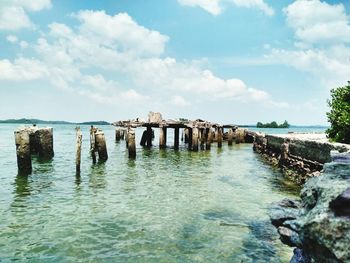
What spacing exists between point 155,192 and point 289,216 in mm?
5957

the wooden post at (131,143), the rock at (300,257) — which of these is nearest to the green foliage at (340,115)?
the rock at (300,257)

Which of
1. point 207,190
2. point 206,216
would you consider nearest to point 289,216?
point 206,216

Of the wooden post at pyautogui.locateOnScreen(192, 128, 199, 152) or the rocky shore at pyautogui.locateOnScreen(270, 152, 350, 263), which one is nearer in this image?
the rocky shore at pyautogui.locateOnScreen(270, 152, 350, 263)

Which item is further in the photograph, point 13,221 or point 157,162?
point 157,162

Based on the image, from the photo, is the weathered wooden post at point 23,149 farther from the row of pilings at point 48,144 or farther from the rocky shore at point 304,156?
the rocky shore at point 304,156

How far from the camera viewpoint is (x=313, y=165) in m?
13.6

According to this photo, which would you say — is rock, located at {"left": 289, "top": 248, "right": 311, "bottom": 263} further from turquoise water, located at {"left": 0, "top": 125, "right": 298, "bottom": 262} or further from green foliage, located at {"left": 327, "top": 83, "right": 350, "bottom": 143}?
green foliage, located at {"left": 327, "top": 83, "right": 350, "bottom": 143}

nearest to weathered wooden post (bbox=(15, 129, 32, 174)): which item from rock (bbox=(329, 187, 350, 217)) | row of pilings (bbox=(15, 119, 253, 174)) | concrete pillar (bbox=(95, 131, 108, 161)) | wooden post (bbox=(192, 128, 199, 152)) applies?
row of pilings (bbox=(15, 119, 253, 174))

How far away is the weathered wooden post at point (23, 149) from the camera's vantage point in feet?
48.2

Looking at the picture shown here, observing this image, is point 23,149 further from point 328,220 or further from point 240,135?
point 240,135

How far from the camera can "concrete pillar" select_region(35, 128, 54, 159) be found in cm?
2222

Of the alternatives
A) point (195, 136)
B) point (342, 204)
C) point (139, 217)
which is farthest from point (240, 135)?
point (342, 204)

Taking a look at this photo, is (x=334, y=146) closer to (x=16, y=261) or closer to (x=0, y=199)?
(x=16, y=261)

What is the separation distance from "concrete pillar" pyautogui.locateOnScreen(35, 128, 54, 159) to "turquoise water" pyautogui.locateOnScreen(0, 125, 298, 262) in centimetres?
566
